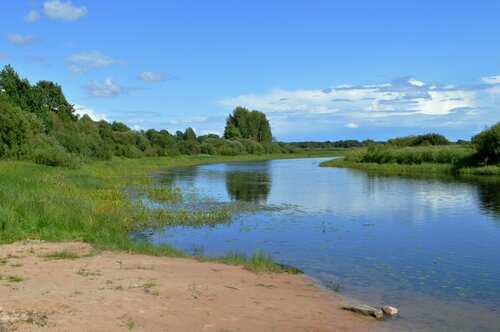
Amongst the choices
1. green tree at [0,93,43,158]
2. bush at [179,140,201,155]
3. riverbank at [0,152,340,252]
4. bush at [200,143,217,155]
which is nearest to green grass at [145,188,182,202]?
riverbank at [0,152,340,252]

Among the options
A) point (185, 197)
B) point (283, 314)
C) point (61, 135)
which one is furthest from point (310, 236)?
point (61, 135)

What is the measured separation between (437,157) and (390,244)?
38229mm

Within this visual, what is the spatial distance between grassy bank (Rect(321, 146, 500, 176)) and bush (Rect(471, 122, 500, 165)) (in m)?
0.97

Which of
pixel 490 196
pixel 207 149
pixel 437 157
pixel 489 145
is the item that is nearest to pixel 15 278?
pixel 490 196

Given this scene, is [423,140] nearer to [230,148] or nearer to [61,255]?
[230,148]

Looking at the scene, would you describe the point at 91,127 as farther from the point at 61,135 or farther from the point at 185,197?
the point at 185,197

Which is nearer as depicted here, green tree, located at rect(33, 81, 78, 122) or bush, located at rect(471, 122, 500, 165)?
bush, located at rect(471, 122, 500, 165)

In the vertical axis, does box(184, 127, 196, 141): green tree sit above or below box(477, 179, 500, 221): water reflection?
above

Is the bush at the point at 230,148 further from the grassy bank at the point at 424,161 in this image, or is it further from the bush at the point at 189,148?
the grassy bank at the point at 424,161

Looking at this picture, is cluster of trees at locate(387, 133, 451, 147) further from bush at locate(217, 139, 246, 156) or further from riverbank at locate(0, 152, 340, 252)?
riverbank at locate(0, 152, 340, 252)

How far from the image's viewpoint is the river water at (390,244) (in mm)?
9695

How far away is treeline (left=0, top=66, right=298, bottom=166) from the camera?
37.1 m

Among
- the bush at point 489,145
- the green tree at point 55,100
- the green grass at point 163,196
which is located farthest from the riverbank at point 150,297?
Answer: the green tree at point 55,100

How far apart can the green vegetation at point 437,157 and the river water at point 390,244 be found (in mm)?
16568
